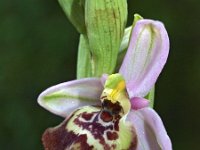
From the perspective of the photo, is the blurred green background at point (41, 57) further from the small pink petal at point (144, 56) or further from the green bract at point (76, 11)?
the small pink petal at point (144, 56)

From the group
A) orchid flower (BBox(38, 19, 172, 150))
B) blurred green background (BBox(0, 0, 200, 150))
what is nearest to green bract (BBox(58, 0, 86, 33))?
orchid flower (BBox(38, 19, 172, 150))

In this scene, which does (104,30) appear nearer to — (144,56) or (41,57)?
(144,56)

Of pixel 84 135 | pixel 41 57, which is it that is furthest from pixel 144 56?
pixel 41 57

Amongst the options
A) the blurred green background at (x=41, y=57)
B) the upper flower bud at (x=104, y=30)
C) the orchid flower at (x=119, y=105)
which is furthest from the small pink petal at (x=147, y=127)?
the blurred green background at (x=41, y=57)

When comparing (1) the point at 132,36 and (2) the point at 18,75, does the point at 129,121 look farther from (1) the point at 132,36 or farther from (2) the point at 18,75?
(2) the point at 18,75

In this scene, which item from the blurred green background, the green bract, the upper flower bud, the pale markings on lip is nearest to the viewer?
the pale markings on lip

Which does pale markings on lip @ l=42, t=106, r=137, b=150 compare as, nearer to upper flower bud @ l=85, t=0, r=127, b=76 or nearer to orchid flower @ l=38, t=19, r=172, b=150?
orchid flower @ l=38, t=19, r=172, b=150
